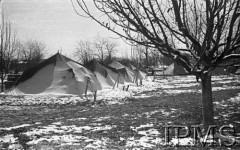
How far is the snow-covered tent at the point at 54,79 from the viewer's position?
15781 mm

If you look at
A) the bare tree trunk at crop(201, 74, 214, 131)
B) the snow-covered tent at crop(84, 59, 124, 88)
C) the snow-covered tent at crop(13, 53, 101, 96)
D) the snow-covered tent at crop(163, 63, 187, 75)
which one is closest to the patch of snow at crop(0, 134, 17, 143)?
the bare tree trunk at crop(201, 74, 214, 131)

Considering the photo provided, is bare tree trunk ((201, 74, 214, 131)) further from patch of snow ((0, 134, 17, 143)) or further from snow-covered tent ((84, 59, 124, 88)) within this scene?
snow-covered tent ((84, 59, 124, 88))

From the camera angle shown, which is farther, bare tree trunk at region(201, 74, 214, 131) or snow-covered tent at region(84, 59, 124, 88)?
snow-covered tent at region(84, 59, 124, 88)

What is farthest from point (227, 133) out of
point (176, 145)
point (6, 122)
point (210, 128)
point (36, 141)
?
point (6, 122)

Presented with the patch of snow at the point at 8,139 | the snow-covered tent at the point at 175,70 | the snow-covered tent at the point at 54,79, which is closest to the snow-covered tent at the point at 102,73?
the snow-covered tent at the point at 54,79

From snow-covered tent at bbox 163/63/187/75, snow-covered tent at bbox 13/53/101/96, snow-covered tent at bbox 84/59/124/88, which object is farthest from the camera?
snow-covered tent at bbox 163/63/187/75

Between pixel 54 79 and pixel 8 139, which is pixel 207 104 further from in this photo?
pixel 54 79

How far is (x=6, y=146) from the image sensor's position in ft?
18.0

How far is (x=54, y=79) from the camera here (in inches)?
635

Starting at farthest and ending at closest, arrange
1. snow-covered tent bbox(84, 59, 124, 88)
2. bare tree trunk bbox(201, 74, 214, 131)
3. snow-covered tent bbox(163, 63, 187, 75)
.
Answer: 1. snow-covered tent bbox(163, 63, 187, 75)
2. snow-covered tent bbox(84, 59, 124, 88)
3. bare tree trunk bbox(201, 74, 214, 131)

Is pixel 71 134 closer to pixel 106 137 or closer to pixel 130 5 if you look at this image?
pixel 106 137

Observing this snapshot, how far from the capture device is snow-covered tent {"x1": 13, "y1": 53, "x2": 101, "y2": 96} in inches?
621

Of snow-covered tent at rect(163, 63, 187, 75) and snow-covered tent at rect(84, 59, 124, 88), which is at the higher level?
snow-covered tent at rect(163, 63, 187, 75)

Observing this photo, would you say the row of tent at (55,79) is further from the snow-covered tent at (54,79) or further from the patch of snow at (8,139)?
the patch of snow at (8,139)
